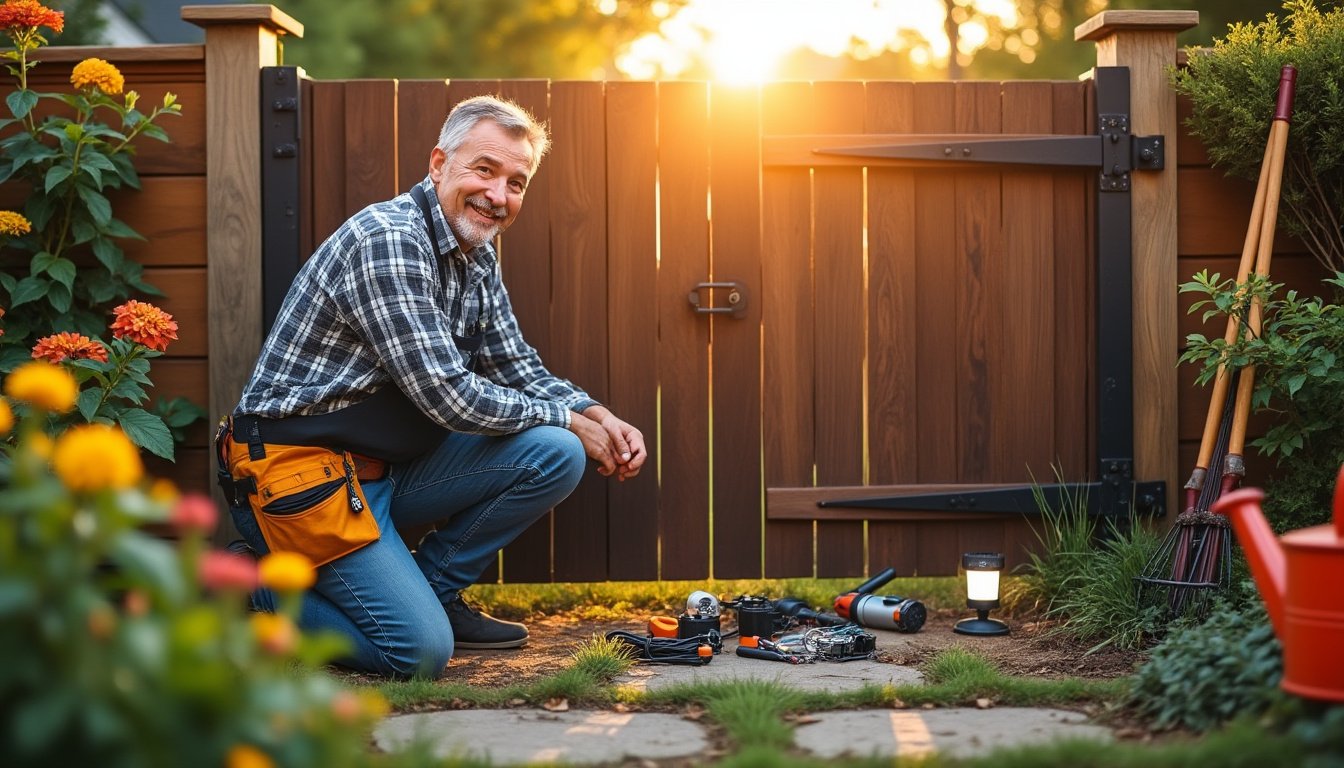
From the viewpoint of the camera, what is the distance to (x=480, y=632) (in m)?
3.27

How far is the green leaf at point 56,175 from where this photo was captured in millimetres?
3227

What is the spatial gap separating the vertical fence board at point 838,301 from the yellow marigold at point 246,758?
255 centimetres

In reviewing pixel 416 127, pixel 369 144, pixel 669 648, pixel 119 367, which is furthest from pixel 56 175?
pixel 669 648

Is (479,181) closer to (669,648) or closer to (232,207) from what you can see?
(232,207)

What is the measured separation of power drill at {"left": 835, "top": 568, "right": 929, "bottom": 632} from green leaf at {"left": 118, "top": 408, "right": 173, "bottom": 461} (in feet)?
5.95

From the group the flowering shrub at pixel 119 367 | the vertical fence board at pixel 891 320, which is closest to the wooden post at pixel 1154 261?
the vertical fence board at pixel 891 320

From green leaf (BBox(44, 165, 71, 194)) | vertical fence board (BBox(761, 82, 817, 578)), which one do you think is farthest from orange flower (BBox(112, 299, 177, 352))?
vertical fence board (BBox(761, 82, 817, 578))

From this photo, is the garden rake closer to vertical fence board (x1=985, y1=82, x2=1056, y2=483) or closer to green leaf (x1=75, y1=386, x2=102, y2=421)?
vertical fence board (x1=985, y1=82, x2=1056, y2=483)

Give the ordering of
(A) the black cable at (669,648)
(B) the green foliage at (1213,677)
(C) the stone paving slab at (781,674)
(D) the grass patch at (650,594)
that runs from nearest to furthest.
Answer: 1. (B) the green foliage at (1213,677)
2. (C) the stone paving slab at (781,674)
3. (A) the black cable at (669,648)
4. (D) the grass patch at (650,594)

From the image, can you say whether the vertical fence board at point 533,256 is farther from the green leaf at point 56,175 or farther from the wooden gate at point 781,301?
the green leaf at point 56,175

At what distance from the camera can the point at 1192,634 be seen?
246cm

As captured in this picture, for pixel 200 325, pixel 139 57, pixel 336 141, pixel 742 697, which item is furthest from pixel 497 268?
pixel 742 697

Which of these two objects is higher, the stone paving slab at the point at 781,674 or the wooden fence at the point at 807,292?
the wooden fence at the point at 807,292

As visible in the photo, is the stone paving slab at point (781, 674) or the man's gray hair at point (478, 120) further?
the man's gray hair at point (478, 120)
